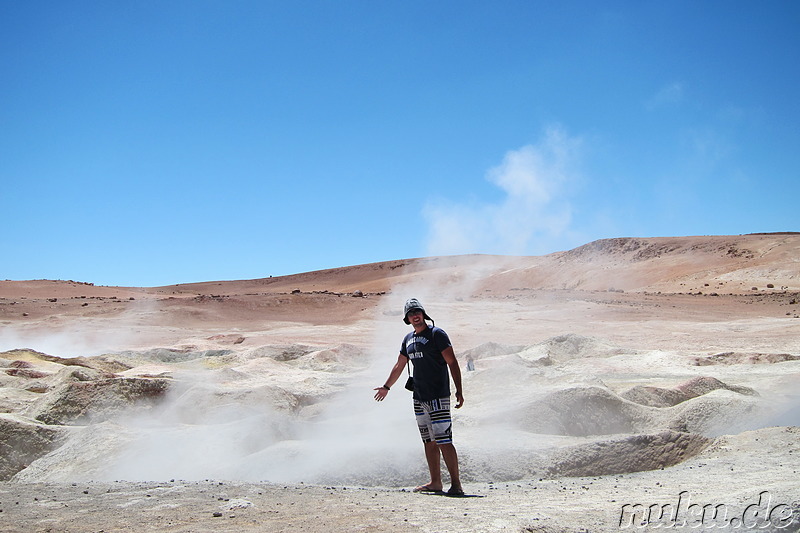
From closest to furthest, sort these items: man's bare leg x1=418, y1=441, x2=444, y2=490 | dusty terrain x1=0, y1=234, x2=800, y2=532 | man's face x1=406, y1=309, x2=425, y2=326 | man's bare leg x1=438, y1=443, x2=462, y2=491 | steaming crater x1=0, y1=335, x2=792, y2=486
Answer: dusty terrain x1=0, y1=234, x2=800, y2=532 → man's bare leg x1=438, y1=443, x2=462, y2=491 → man's bare leg x1=418, y1=441, x2=444, y2=490 → man's face x1=406, y1=309, x2=425, y2=326 → steaming crater x1=0, y1=335, x2=792, y2=486

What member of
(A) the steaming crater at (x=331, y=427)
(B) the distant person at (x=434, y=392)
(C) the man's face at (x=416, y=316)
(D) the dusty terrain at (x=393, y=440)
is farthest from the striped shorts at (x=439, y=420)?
(A) the steaming crater at (x=331, y=427)

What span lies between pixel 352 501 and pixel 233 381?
6.01 metres

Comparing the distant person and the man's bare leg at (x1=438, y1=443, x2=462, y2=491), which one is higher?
the distant person

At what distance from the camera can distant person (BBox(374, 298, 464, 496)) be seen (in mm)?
4105

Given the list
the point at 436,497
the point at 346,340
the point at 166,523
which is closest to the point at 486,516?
the point at 436,497

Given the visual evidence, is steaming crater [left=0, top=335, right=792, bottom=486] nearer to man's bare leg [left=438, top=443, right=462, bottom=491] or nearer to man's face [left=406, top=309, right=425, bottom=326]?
man's bare leg [left=438, top=443, right=462, bottom=491]

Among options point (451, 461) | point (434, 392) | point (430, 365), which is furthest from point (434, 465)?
point (430, 365)

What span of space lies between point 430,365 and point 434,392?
174mm

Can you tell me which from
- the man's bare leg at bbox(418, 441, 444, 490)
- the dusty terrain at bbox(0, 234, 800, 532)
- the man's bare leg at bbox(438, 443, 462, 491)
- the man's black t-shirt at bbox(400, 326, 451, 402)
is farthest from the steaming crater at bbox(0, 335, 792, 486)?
the man's black t-shirt at bbox(400, 326, 451, 402)

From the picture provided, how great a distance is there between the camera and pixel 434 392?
4125 millimetres

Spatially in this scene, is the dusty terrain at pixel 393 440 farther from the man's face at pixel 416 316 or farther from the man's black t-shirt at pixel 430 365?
the man's face at pixel 416 316

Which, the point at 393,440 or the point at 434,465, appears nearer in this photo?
the point at 434,465

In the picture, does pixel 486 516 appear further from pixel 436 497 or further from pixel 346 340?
pixel 346 340

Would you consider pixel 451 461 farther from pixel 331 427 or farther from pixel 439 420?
pixel 331 427
